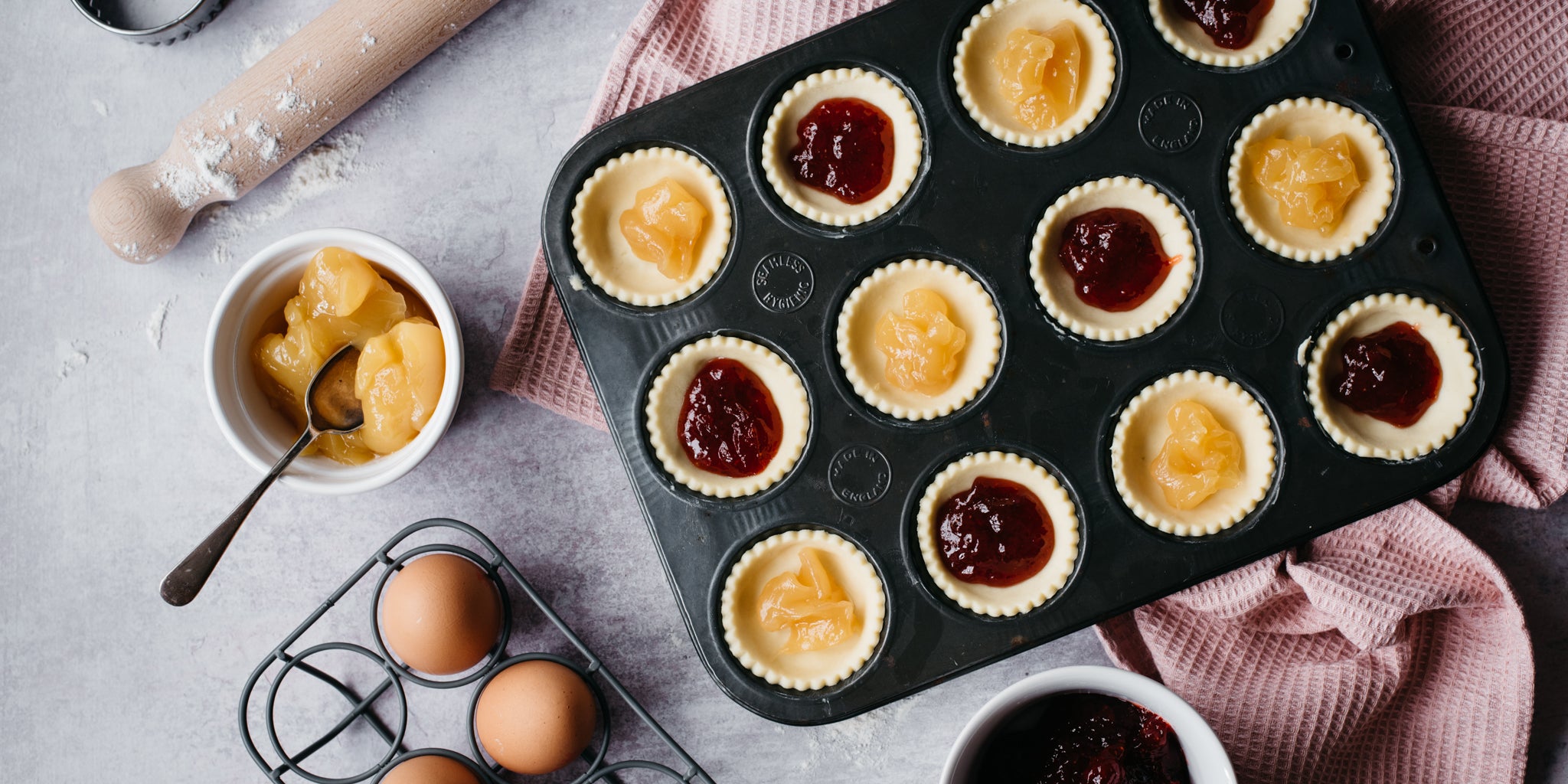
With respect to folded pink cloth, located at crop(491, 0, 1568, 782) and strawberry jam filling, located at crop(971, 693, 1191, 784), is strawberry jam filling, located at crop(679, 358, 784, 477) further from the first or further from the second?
Result: strawberry jam filling, located at crop(971, 693, 1191, 784)

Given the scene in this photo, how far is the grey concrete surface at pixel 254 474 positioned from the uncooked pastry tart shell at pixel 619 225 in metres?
0.47

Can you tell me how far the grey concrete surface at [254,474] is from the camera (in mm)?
2818

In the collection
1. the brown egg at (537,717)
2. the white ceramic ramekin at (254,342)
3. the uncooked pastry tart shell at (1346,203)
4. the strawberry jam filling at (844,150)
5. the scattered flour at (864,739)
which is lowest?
the scattered flour at (864,739)

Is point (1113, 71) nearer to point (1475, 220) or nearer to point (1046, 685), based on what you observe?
point (1475, 220)

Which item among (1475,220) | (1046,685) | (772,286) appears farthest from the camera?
(1475,220)

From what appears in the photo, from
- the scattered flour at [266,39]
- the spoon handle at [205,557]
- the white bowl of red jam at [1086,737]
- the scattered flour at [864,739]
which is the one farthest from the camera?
the scattered flour at [266,39]

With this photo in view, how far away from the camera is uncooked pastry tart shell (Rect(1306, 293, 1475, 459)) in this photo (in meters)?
2.33

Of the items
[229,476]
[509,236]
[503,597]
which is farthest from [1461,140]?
[229,476]

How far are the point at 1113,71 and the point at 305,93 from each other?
6.88 ft

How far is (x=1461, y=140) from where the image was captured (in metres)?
2.52

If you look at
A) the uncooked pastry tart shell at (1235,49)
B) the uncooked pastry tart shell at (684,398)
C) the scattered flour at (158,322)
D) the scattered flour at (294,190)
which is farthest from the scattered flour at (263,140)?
the uncooked pastry tart shell at (1235,49)

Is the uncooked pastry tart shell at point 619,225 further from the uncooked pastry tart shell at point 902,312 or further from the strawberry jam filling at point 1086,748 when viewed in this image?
the strawberry jam filling at point 1086,748

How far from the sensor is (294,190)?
9.44ft

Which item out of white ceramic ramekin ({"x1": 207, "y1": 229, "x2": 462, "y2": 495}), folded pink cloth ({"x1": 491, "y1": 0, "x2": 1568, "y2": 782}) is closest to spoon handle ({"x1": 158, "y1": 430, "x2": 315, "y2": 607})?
white ceramic ramekin ({"x1": 207, "y1": 229, "x2": 462, "y2": 495})
